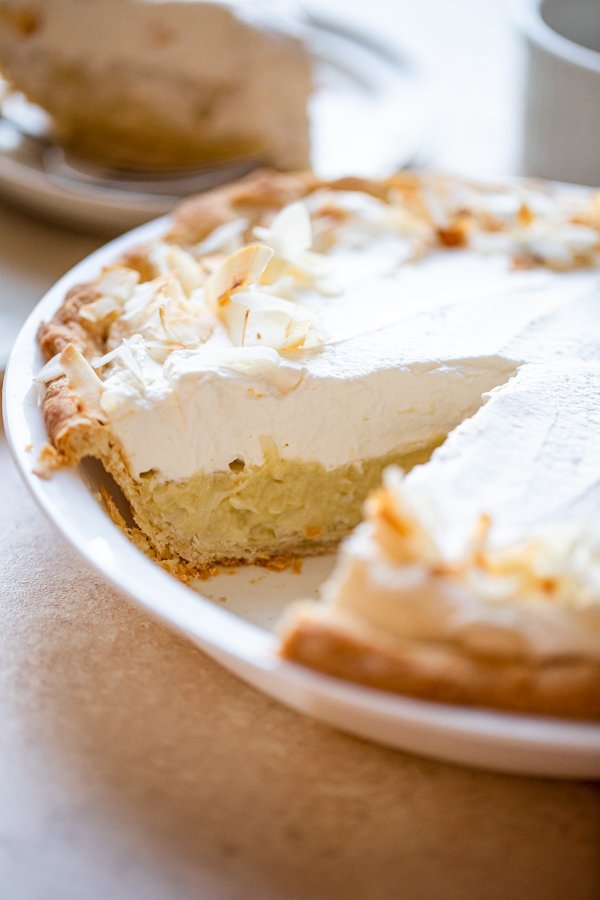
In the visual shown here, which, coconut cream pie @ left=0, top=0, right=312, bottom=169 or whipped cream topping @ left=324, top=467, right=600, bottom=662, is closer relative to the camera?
whipped cream topping @ left=324, top=467, right=600, bottom=662

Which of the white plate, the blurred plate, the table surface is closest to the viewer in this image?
the white plate

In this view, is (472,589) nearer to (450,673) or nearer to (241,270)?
(450,673)

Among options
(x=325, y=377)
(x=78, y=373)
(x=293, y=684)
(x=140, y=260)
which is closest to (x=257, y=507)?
(x=325, y=377)

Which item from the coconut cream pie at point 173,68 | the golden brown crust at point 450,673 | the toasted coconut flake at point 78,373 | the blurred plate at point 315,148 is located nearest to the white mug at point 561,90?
the blurred plate at point 315,148

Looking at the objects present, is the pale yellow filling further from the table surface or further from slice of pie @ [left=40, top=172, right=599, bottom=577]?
the table surface

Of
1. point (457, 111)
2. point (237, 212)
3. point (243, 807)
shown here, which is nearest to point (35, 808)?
point (243, 807)

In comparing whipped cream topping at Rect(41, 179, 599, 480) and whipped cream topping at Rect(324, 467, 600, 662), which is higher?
whipped cream topping at Rect(324, 467, 600, 662)

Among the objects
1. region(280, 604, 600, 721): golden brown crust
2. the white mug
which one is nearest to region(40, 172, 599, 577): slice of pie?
region(280, 604, 600, 721): golden brown crust
